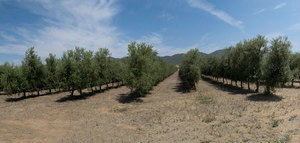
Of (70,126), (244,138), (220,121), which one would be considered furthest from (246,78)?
(70,126)

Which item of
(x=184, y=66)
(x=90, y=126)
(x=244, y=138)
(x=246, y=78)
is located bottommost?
(x=90, y=126)

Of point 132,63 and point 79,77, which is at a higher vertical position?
point 132,63

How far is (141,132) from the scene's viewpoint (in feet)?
42.6

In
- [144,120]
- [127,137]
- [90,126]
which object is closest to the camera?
[127,137]

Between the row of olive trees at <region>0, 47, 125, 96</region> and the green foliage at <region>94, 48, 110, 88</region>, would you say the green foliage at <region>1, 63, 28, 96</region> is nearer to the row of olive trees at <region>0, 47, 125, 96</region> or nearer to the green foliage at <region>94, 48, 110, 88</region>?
the row of olive trees at <region>0, 47, 125, 96</region>

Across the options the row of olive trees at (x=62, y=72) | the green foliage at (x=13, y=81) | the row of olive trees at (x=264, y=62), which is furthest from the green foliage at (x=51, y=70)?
the row of olive trees at (x=264, y=62)

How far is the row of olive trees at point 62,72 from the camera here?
29.2 m

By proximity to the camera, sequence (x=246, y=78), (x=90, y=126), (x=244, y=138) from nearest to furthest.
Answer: (x=244, y=138) → (x=90, y=126) → (x=246, y=78)

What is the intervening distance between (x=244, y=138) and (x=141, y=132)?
869cm

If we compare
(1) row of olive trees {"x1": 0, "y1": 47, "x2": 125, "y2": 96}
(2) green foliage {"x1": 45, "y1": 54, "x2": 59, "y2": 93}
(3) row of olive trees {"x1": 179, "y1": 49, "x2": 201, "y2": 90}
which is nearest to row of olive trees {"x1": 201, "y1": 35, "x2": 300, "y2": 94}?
(3) row of olive trees {"x1": 179, "y1": 49, "x2": 201, "y2": 90}

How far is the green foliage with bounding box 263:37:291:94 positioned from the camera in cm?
2248

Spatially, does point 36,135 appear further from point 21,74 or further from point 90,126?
point 21,74

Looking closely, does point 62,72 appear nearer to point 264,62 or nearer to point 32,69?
point 32,69

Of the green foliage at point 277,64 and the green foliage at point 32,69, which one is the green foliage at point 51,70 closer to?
the green foliage at point 32,69
